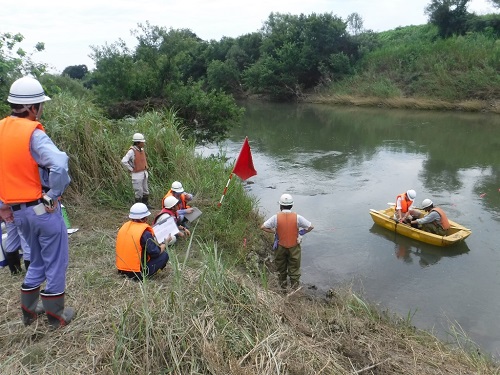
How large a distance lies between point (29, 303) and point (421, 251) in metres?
7.23

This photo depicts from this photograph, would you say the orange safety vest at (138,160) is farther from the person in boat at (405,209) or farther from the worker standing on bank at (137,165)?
the person in boat at (405,209)

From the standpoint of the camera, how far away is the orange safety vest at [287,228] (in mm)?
6559

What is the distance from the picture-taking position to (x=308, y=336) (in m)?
3.67

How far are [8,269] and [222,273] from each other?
2.77 m

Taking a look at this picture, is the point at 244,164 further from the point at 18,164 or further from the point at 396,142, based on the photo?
the point at 396,142

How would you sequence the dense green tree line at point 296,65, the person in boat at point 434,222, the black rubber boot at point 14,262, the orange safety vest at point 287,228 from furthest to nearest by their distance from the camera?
the dense green tree line at point 296,65, the person in boat at point 434,222, the orange safety vest at point 287,228, the black rubber boot at point 14,262

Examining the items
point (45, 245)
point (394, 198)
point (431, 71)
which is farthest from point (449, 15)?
point (45, 245)

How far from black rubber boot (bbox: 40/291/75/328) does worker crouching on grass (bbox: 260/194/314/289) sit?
361 cm

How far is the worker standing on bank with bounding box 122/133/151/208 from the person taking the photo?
777 cm

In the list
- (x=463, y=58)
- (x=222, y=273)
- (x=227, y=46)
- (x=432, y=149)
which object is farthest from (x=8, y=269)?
(x=227, y=46)

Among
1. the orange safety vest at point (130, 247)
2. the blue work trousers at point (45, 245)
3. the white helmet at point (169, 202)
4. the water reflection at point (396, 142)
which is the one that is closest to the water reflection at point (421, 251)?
the water reflection at point (396, 142)

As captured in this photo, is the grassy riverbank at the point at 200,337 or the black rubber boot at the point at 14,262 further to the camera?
the black rubber boot at the point at 14,262

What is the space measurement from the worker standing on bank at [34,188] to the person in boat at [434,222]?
7244 mm

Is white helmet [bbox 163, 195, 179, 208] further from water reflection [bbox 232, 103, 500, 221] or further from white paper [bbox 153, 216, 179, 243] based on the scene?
water reflection [bbox 232, 103, 500, 221]
